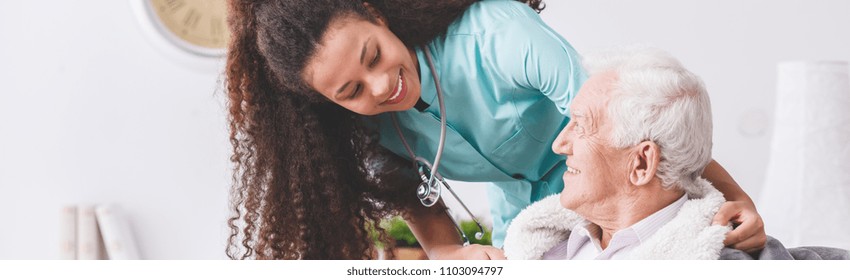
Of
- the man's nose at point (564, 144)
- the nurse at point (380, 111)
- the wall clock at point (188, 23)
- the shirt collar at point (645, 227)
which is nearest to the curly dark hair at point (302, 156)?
the nurse at point (380, 111)

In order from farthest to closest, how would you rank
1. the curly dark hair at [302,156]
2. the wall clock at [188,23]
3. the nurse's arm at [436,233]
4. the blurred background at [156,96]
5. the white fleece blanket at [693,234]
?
the wall clock at [188,23] < the blurred background at [156,96] < the nurse's arm at [436,233] < the curly dark hair at [302,156] < the white fleece blanket at [693,234]

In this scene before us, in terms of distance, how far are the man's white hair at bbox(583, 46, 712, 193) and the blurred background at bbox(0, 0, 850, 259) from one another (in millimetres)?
740

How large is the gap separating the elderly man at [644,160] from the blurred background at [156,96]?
721 mm

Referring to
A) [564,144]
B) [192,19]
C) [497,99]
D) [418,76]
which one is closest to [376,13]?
[418,76]

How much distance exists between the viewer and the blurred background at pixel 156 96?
5.71ft

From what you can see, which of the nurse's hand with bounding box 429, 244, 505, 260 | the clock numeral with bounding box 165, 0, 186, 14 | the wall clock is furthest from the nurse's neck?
the clock numeral with bounding box 165, 0, 186, 14

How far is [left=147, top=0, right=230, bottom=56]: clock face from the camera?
1.95 metres

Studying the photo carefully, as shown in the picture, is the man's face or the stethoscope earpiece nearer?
the man's face

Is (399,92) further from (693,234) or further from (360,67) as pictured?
(693,234)

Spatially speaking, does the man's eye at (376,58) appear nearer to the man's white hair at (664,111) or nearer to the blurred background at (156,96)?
the man's white hair at (664,111)

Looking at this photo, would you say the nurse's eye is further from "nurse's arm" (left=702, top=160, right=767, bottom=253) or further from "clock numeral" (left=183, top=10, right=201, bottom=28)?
"clock numeral" (left=183, top=10, right=201, bottom=28)

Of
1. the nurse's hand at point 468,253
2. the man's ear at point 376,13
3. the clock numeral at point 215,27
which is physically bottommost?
the nurse's hand at point 468,253
